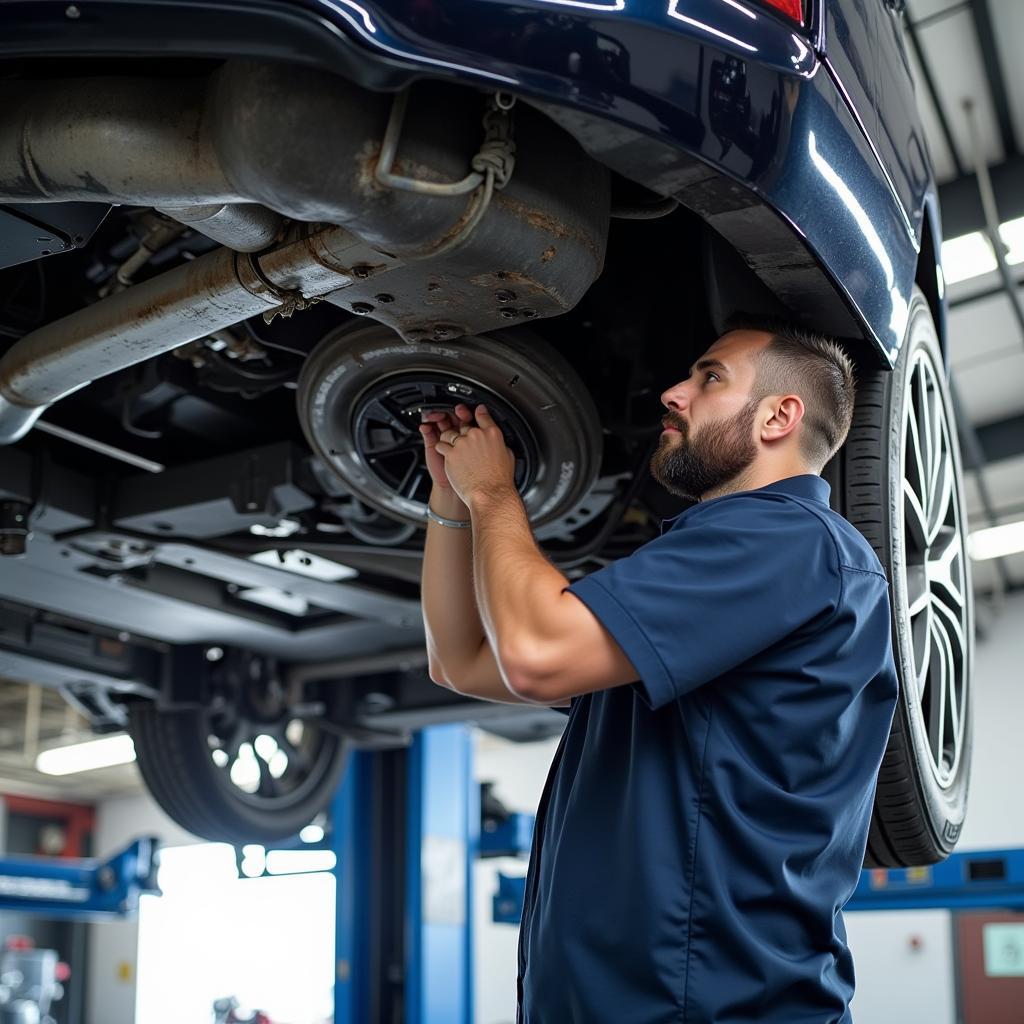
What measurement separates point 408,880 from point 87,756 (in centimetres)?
A: 1104

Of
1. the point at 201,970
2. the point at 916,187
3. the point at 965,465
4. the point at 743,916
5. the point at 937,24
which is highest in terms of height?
the point at 937,24

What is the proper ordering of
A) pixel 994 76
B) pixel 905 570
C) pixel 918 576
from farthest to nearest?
1. pixel 994 76
2. pixel 918 576
3. pixel 905 570

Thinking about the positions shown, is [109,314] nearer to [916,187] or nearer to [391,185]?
[391,185]

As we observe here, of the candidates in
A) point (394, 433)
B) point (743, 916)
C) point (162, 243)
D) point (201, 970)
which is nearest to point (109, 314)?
point (162, 243)

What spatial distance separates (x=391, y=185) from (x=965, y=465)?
312 inches

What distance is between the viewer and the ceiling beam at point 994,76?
5.25 metres

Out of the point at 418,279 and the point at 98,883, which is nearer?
the point at 418,279

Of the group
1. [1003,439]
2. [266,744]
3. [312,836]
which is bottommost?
[312,836]

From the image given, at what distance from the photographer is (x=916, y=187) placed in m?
1.78

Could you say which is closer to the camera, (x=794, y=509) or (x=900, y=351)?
(x=794, y=509)

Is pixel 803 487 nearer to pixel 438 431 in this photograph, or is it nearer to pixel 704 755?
pixel 704 755

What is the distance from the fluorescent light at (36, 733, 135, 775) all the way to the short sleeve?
41.8ft

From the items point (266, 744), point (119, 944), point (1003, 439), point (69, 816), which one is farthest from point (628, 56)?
point (69, 816)

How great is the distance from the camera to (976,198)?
6.22 m
